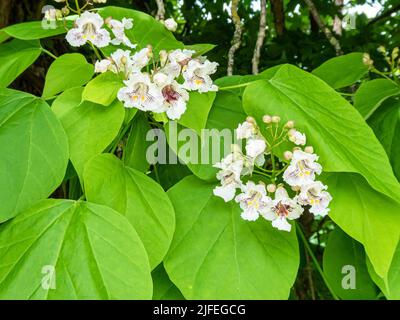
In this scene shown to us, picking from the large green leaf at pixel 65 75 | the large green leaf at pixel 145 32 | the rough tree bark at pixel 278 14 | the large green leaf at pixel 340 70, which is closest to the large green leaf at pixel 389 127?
the large green leaf at pixel 340 70

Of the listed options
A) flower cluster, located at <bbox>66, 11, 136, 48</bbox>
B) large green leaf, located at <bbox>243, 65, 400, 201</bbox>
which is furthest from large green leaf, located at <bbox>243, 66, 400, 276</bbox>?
flower cluster, located at <bbox>66, 11, 136, 48</bbox>

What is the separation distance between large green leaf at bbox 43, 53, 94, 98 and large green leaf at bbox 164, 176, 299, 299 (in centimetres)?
24

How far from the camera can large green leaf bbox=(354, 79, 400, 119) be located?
870 millimetres

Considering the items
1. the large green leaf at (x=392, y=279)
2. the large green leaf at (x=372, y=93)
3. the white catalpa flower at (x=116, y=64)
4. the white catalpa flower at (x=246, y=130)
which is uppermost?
the large green leaf at (x=372, y=93)

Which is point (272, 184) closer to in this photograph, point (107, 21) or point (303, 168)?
point (303, 168)

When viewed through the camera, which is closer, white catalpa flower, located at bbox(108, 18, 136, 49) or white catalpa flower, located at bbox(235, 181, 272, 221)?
white catalpa flower, located at bbox(235, 181, 272, 221)

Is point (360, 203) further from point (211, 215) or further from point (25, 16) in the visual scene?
point (25, 16)

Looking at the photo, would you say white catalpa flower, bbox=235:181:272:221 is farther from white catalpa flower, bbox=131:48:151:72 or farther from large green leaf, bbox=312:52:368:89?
large green leaf, bbox=312:52:368:89

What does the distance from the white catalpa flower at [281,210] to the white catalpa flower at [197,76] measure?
0.55 ft

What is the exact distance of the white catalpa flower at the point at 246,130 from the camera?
688 millimetres

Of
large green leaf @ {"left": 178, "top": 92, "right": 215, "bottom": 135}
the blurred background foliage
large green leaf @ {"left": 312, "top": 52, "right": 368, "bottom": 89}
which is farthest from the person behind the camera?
the blurred background foliage

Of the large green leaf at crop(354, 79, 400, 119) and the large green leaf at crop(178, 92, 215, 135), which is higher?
the large green leaf at crop(354, 79, 400, 119)

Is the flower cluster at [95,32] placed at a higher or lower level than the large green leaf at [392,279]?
higher

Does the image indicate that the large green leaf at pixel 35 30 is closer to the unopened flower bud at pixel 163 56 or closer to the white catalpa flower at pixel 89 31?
the white catalpa flower at pixel 89 31
